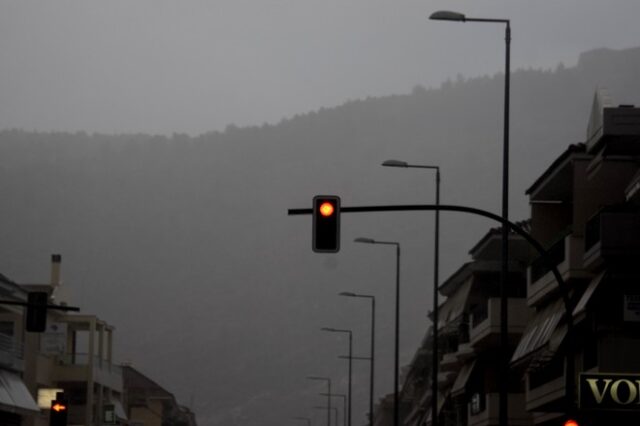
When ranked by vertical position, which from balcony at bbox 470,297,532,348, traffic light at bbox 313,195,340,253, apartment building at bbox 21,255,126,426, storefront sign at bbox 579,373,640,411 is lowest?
storefront sign at bbox 579,373,640,411

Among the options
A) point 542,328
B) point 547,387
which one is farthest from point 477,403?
point 542,328

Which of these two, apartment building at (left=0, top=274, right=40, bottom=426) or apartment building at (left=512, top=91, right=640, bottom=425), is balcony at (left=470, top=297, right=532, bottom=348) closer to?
apartment building at (left=512, top=91, right=640, bottom=425)

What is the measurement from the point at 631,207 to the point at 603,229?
38.4 inches

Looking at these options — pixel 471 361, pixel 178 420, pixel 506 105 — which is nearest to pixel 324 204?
pixel 506 105

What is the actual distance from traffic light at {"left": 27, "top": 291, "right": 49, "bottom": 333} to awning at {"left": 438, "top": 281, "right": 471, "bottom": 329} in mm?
37549

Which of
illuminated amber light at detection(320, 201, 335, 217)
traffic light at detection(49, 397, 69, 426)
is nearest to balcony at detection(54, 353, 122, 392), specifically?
traffic light at detection(49, 397, 69, 426)

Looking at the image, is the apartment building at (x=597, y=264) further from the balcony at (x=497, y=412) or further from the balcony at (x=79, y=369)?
the balcony at (x=79, y=369)

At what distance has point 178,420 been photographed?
156 m

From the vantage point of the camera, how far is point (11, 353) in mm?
75750

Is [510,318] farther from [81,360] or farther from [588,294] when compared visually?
[81,360]

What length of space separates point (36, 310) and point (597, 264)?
54.4 feet

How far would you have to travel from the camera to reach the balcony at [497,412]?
63.6 m

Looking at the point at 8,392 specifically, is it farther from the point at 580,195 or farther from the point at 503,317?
the point at 503,317

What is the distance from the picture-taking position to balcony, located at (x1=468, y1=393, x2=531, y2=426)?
63594 mm
